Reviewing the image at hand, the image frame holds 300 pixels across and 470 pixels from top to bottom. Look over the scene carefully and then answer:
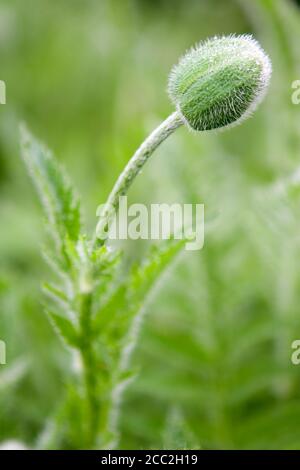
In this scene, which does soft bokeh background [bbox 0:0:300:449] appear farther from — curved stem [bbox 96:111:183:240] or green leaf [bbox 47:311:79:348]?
curved stem [bbox 96:111:183:240]

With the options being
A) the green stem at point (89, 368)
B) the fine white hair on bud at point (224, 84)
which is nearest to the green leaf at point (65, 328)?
the green stem at point (89, 368)

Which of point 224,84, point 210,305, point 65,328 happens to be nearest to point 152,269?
point 65,328

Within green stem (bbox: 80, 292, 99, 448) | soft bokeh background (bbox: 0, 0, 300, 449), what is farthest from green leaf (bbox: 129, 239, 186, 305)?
soft bokeh background (bbox: 0, 0, 300, 449)

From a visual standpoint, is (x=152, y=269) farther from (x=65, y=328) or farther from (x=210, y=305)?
(x=210, y=305)

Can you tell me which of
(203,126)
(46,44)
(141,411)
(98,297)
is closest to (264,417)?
(141,411)

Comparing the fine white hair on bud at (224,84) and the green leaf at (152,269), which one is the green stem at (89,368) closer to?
the green leaf at (152,269)
